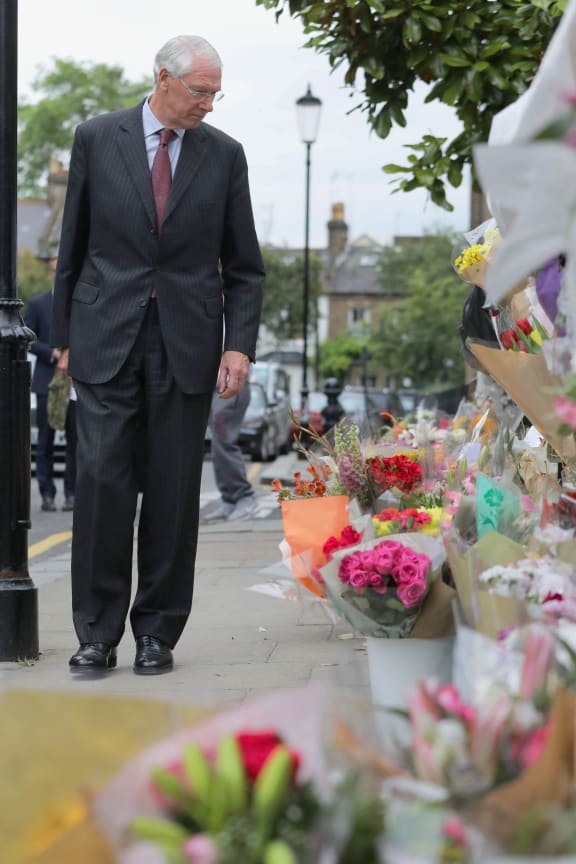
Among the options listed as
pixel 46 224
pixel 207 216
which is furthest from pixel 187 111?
pixel 46 224

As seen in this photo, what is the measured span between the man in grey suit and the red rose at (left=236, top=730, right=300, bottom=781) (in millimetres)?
2958

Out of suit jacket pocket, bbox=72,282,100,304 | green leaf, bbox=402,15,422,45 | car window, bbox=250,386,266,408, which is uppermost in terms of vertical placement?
green leaf, bbox=402,15,422,45

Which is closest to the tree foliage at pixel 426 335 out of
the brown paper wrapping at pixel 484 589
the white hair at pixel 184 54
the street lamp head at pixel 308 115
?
the street lamp head at pixel 308 115

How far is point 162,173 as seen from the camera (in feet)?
17.0

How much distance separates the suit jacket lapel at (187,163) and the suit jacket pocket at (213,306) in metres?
0.33

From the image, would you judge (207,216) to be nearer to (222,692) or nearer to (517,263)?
(222,692)

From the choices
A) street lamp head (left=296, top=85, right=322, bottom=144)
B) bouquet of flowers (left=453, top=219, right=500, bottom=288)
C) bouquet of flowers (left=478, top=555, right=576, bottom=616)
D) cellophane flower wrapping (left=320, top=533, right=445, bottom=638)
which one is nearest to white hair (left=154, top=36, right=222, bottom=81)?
bouquet of flowers (left=453, top=219, right=500, bottom=288)

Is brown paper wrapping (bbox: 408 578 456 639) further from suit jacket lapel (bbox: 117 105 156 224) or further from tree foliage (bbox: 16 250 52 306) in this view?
tree foliage (bbox: 16 250 52 306)

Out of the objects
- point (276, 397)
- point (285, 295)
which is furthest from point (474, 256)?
point (285, 295)

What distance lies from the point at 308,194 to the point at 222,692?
24.2 m

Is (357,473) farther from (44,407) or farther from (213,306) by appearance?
(44,407)

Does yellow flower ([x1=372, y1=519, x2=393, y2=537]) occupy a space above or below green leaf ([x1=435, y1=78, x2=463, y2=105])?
below

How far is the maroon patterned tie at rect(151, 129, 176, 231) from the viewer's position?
5.16 m

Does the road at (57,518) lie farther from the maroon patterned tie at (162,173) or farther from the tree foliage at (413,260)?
the tree foliage at (413,260)
